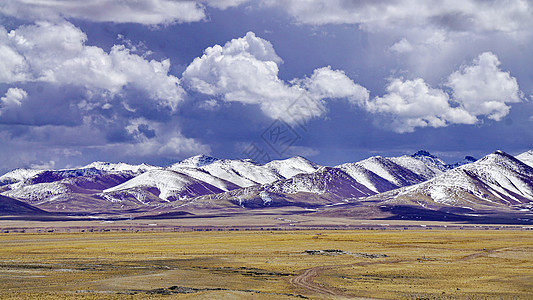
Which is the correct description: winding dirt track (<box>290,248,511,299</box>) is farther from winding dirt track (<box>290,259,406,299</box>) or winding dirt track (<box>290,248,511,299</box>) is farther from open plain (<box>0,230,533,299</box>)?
open plain (<box>0,230,533,299</box>)

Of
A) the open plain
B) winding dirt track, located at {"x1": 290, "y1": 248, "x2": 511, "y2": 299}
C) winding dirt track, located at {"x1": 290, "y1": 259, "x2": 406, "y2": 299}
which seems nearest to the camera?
the open plain

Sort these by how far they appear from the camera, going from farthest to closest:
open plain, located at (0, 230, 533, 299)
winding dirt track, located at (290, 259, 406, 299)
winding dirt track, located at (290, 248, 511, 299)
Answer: winding dirt track, located at (290, 248, 511, 299) → winding dirt track, located at (290, 259, 406, 299) → open plain, located at (0, 230, 533, 299)

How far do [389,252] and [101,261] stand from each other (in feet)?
184

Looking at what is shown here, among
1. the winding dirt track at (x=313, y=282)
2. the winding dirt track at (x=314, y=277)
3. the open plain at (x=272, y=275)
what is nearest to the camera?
the open plain at (x=272, y=275)

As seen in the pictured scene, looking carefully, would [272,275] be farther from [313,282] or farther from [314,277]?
[313,282]

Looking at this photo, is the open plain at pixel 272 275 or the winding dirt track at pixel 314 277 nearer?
the open plain at pixel 272 275

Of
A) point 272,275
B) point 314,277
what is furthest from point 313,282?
point 272,275

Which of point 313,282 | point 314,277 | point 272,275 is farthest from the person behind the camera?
point 272,275

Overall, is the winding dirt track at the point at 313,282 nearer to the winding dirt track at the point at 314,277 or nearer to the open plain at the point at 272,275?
the winding dirt track at the point at 314,277

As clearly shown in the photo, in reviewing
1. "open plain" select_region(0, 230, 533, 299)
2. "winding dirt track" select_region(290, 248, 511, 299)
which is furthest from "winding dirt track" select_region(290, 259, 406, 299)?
"open plain" select_region(0, 230, 533, 299)

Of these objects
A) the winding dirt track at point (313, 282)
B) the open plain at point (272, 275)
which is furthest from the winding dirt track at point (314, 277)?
the open plain at point (272, 275)

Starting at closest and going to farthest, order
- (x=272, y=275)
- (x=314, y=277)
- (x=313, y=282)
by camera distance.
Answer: (x=313, y=282), (x=314, y=277), (x=272, y=275)

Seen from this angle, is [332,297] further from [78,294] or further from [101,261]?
[101,261]

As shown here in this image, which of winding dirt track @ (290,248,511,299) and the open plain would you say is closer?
the open plain
